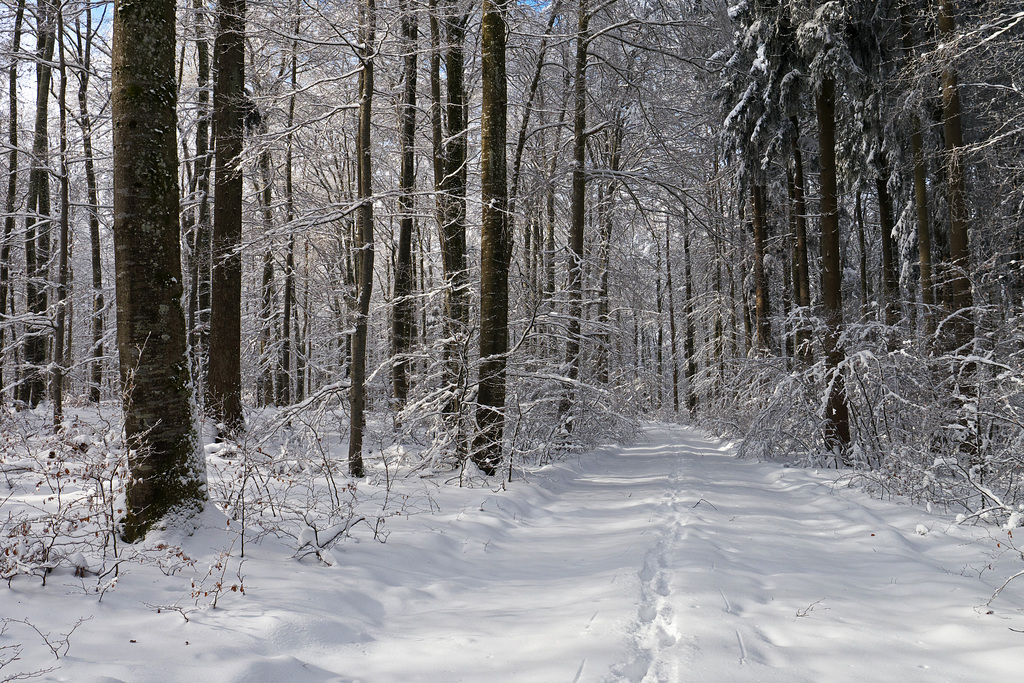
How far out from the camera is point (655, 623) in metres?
3.55

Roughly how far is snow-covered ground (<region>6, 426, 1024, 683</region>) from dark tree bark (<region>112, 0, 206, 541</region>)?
431 mm

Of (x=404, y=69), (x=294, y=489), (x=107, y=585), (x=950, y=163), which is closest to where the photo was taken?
(x=107, y=585)

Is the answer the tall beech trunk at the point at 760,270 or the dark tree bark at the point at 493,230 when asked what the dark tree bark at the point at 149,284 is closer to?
the dark tree bark at the point at 493,230

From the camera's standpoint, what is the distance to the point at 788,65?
13.1m

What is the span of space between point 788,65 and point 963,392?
26.4 ft

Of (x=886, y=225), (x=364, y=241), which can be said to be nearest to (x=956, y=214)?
(x=886, y=225)

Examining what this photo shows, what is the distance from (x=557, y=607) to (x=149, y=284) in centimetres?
365

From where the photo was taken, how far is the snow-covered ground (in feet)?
9.51

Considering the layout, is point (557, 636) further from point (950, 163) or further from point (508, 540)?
point (950, 163)

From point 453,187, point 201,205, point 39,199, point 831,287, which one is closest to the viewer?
point 453,187

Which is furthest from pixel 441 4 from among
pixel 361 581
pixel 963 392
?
pixel 963 392

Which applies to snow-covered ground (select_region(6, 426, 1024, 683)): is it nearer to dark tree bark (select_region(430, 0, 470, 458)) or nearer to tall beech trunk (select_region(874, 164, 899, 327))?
dark tree bark (select_region(430, 0, 470, 458))

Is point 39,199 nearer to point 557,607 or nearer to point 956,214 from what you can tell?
point 557,607

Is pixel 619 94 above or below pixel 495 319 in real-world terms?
above
